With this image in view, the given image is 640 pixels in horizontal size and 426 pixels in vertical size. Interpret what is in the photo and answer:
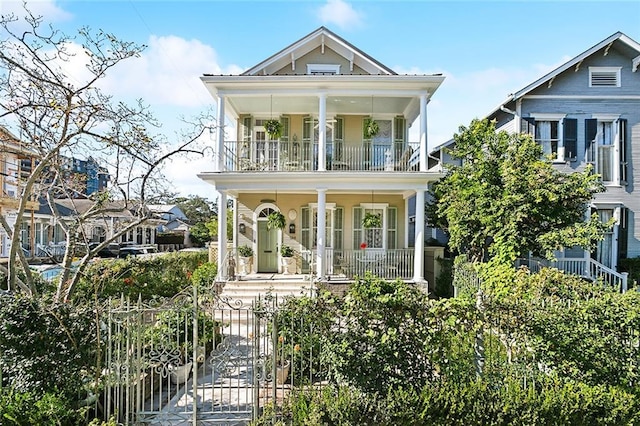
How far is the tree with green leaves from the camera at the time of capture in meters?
11.1

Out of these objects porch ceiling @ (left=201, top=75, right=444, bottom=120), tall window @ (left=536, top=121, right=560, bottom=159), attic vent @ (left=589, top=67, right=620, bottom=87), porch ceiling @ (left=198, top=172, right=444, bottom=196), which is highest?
attic vent @ (left=589, top=67, right=620, bottom=87)

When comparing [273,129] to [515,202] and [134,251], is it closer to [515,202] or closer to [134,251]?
[515,202]

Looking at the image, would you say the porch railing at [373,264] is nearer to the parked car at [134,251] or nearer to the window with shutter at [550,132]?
the window with shutter at [550,132]

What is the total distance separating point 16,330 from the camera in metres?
5.01

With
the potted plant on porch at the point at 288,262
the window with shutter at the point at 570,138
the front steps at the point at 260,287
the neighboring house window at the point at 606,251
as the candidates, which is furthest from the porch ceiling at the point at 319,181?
the neighboring house window at the point at 606,251

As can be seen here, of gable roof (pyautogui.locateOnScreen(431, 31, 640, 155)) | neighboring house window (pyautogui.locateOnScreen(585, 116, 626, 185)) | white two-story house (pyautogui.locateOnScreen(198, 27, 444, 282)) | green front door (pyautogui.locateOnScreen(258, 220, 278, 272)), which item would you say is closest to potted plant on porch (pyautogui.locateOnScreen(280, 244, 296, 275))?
white two-story house (pyautogui.locateOnScreen(198, 27, 444, 282))

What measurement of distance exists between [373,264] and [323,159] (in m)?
4.29

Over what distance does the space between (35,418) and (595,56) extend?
19872mm

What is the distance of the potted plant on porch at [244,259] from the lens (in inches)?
570

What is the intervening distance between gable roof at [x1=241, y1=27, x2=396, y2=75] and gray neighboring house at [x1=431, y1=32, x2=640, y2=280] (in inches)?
180

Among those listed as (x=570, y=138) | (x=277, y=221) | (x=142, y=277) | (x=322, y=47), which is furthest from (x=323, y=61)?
(x=142, y=277)

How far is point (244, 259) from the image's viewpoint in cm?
1448

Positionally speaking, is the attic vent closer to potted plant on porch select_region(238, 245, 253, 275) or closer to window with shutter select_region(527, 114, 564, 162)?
window with shutter select_region(527, 114, 564, 162)

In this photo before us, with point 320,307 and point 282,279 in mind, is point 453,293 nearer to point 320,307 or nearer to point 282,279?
point 282,279
